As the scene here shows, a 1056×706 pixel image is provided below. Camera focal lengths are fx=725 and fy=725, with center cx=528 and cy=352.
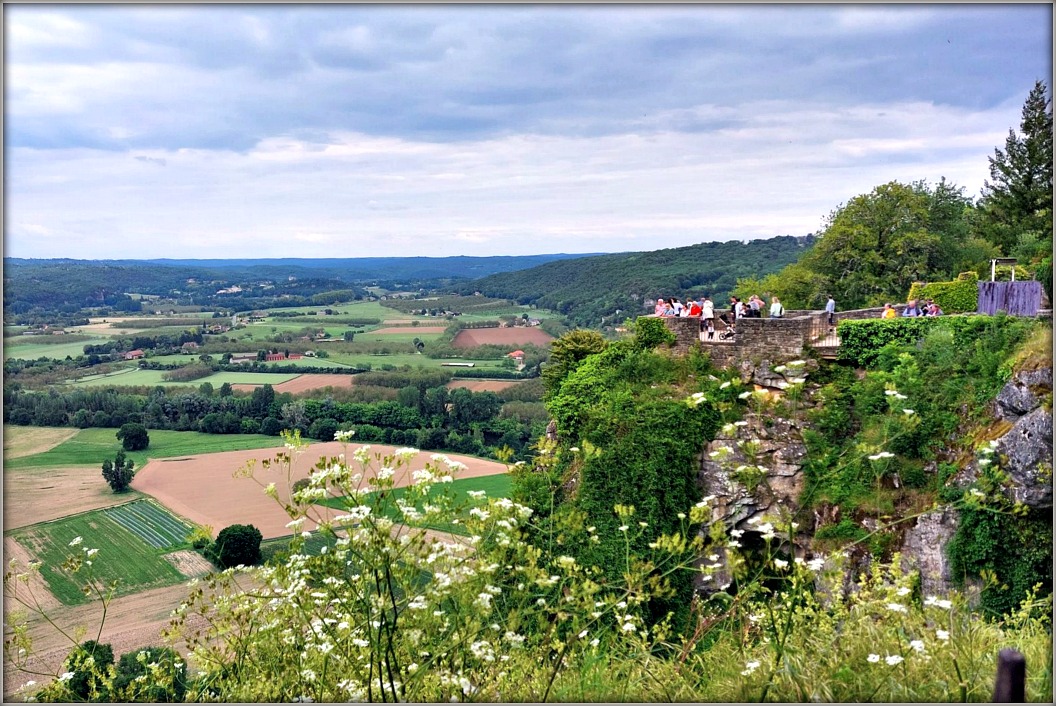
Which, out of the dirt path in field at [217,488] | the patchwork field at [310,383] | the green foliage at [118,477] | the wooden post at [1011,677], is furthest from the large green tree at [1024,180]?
the patchwork field at [310,383]

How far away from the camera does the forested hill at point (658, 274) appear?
176 ft

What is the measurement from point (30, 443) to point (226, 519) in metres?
27.6

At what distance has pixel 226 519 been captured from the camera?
68.3 feet

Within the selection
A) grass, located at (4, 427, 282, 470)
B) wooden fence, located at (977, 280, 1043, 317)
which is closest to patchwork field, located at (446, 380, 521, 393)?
grass, located at (4, 427, 282, 470)

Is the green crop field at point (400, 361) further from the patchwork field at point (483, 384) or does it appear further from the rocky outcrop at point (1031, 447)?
the rocky outcrop at point (1031, 447)

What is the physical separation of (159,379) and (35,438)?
56.3 feet

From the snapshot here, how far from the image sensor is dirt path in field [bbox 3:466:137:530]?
29.2 meters

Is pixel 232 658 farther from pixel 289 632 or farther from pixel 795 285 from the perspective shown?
pixel 795 285

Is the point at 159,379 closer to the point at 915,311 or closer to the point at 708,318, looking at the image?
the point at 708,318

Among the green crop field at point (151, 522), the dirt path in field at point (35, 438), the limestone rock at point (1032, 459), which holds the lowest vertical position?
the green crop field at point (151, 522)

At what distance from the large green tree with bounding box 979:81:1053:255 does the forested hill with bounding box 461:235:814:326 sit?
57.7ft

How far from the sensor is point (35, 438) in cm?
4219

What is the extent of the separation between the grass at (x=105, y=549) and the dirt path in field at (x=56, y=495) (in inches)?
49.1

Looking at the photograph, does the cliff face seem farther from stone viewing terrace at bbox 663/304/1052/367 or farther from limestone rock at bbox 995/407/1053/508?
stone viewing terrace at bbox 663/304/1052/367
